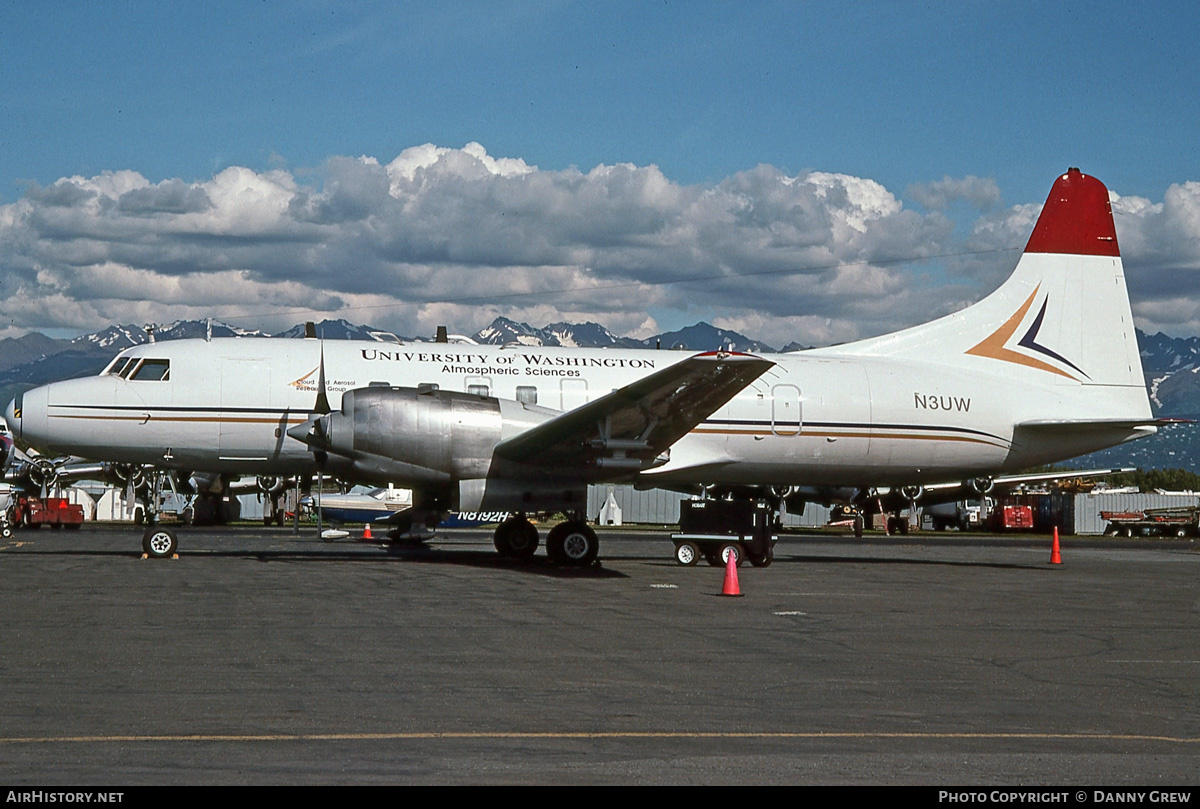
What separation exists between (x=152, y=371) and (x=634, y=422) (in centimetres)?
943

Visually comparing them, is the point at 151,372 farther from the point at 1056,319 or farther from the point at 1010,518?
the point at 1010,518

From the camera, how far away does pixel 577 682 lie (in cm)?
930

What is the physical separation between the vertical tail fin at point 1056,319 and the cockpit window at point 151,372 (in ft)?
47.9

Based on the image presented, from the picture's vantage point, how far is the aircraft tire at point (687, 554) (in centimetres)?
2362

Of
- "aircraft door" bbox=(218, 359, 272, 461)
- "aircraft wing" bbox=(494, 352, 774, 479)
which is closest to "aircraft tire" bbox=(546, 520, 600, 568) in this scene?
"aircraft wing" bbox=(494, 352, 774, 479)

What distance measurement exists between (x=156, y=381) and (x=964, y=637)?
15.7 m

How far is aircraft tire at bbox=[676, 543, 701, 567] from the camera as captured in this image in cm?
2362

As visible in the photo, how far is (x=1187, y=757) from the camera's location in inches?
270

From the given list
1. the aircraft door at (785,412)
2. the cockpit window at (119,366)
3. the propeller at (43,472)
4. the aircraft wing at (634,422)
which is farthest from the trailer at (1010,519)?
the cockpit window at (119,366)

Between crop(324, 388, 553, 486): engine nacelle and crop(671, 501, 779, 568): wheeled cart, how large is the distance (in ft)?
16.3

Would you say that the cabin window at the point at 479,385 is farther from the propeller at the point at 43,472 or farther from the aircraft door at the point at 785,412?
the propeller at the point at 43,472
